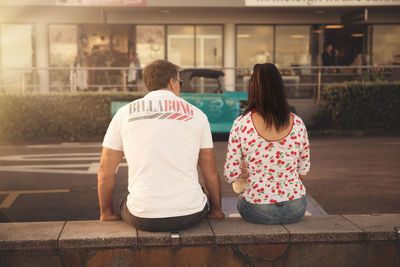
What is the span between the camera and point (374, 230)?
394 centimetres

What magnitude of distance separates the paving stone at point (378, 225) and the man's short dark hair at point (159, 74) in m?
1.72

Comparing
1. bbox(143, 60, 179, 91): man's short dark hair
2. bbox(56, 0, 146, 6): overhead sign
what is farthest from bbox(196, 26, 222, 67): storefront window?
bbox(143, 60, 179, 91): man's short dark hair

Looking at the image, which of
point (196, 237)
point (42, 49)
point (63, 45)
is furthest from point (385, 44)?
point (196, 237)

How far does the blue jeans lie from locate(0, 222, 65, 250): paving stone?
4.54 feet

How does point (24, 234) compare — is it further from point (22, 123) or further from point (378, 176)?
point (22, 123)

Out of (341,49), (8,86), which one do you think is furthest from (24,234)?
(341,49)

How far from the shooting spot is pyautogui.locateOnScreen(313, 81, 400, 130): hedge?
14430 mm

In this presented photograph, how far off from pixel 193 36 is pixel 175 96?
55.5 ft

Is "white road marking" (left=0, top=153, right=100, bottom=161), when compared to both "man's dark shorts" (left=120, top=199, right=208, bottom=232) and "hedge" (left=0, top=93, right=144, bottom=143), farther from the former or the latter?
"man's dark shorts" (left=120, top=199, right=208, bottom=232)

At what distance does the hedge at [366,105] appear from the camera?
568 inches

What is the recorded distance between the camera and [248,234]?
3.83 m

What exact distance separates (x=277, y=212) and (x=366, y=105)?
36.5 feet

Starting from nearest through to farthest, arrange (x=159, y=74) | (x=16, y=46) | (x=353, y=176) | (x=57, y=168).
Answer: (x=159, y=74)
(x=353, y=176)
(x=57, y=168)
(x=16, y=46)

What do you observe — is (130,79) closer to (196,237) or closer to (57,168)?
(57,168)
